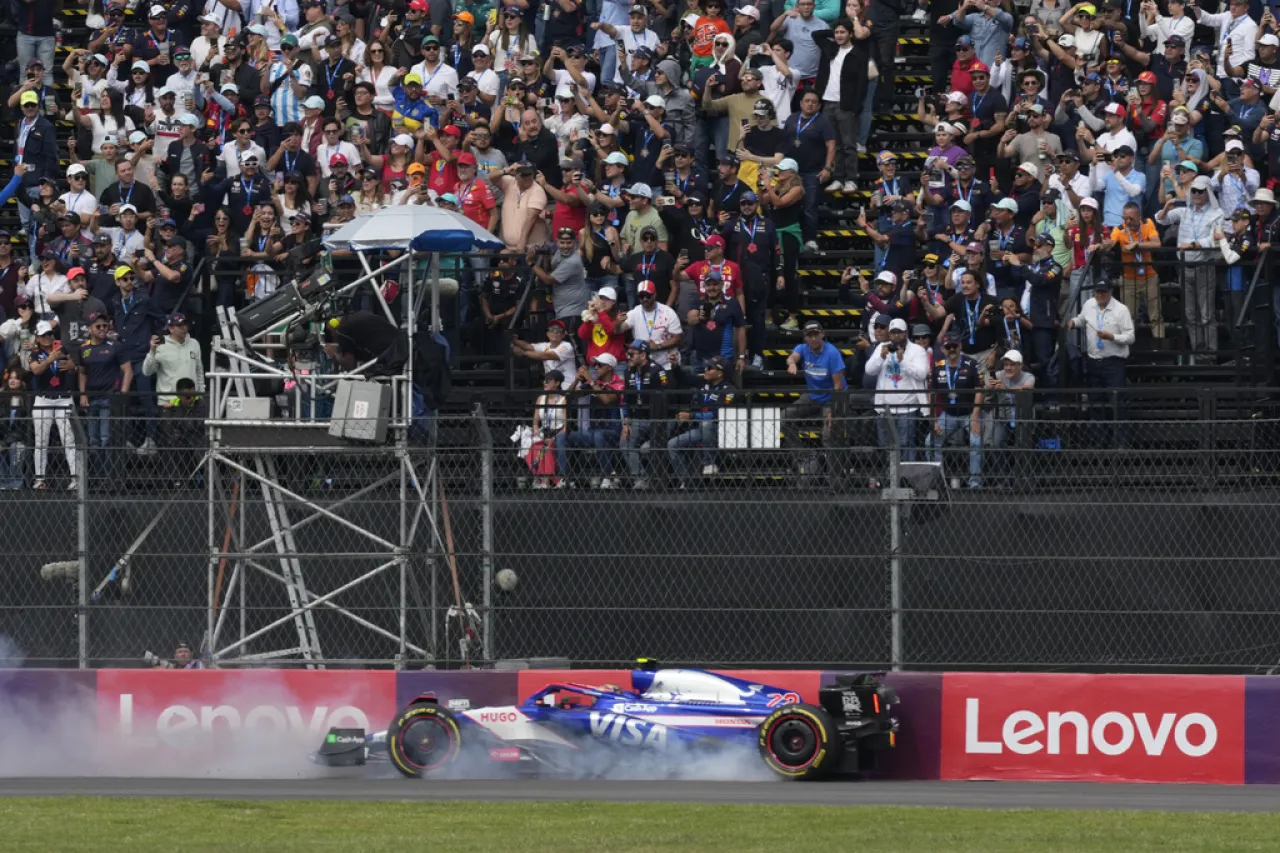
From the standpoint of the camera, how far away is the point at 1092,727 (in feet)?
45.7

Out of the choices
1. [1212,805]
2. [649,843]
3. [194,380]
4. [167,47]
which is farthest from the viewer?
[167,47]

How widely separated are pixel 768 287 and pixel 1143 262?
12.1 feet

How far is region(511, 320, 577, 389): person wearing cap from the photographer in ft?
62.3

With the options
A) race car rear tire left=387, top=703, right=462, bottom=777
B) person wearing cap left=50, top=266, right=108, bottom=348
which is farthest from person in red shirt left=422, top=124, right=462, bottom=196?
→ race car rear tire left=387, top=703, right=462, bottom=777

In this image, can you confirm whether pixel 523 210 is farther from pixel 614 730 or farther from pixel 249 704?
pixel 614 730

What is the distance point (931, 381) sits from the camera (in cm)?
1780

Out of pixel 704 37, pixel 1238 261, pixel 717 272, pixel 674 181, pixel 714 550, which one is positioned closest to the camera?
pixel 714 550

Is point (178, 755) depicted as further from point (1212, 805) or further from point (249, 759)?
point (1212, 805)

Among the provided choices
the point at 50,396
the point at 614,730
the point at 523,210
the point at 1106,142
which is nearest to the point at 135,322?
the point at 523,210

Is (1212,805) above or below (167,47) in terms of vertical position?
below

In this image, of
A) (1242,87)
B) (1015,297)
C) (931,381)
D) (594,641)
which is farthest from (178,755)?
(1242,87)

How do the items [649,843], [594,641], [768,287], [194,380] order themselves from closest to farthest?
A: [649,843] → [594,641] → [194,380] → [768,287]

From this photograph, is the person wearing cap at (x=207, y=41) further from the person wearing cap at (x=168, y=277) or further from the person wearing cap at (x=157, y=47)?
the person wearing cap at (x=168, y=277)

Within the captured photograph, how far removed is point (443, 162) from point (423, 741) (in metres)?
8.24
